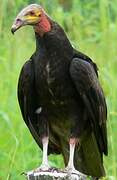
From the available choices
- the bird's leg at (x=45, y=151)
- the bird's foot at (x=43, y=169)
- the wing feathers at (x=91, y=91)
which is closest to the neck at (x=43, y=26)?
the wing feathers at (x=91, y=91)

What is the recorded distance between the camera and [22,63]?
8.65 m

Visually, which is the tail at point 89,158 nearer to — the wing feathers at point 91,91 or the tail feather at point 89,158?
the tail feather at point 89,158

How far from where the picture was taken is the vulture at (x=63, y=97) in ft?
19.5

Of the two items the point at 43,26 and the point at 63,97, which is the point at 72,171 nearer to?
the point at 63,97

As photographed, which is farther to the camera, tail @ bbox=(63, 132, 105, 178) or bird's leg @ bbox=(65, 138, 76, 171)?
tail @ bbox=(63, 132, 105, 178)

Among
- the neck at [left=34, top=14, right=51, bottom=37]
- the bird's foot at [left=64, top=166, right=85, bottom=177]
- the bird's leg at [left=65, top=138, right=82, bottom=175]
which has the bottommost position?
the bird's foot at [left=64, top=166, right=85, bottom=177]

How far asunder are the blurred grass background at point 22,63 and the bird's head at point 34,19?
962 mm

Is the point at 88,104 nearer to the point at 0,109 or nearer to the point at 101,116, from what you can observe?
the point at 101,116

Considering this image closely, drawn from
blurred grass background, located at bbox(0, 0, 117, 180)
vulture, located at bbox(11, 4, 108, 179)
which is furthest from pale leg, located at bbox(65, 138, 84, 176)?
blurred grass background, located at bbox(0, 0, 117, 180)

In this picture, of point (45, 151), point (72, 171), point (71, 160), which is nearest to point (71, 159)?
point (71, 160)

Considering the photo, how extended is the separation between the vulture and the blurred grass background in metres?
0.41

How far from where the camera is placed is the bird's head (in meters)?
5.60

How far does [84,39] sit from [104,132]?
3.44 metres

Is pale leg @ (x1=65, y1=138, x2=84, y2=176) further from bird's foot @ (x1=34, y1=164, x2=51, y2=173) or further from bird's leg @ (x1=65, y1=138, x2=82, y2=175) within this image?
bird's foot @ (x1=34, y1=164, x2=51, y2=173)
